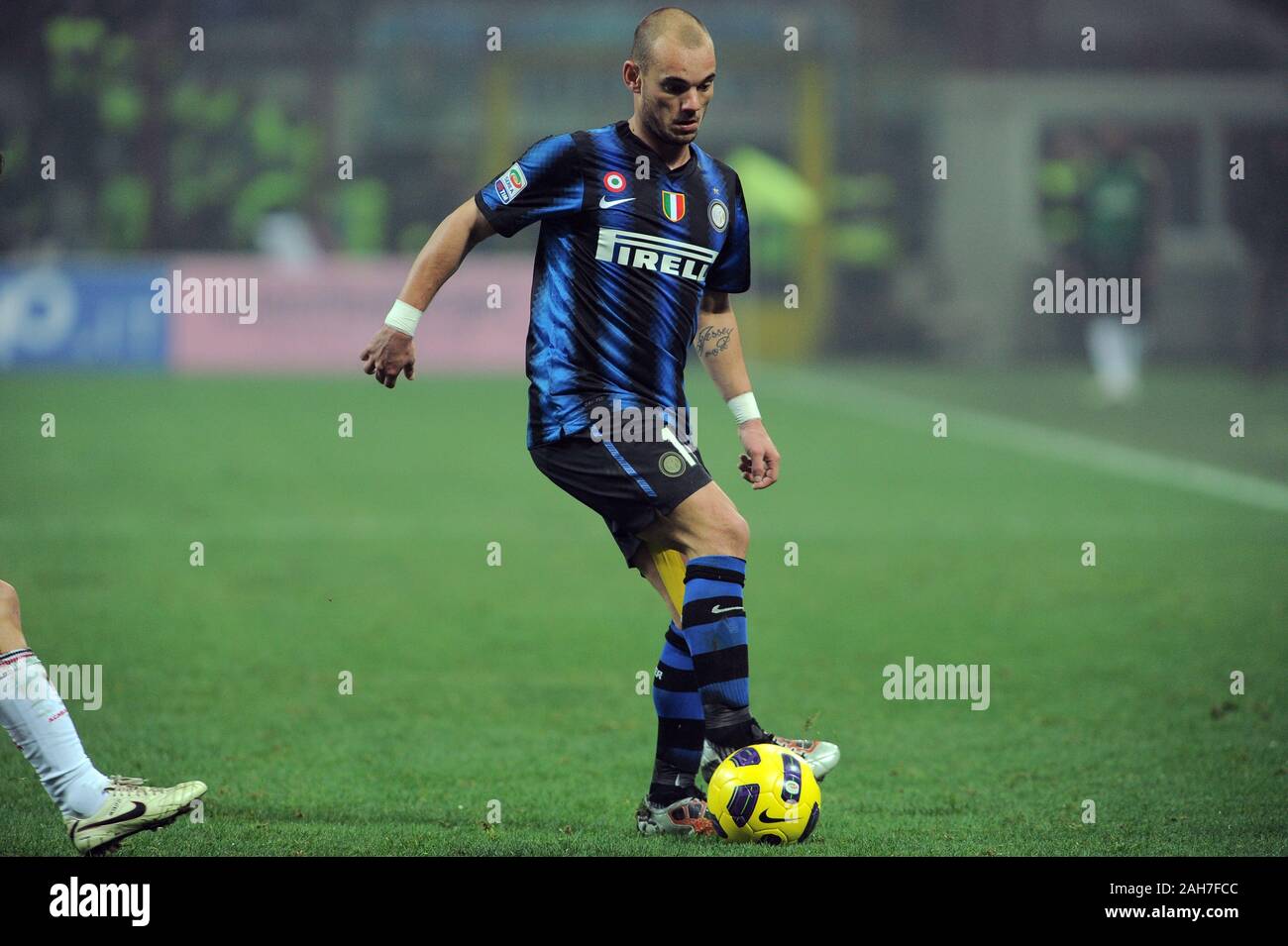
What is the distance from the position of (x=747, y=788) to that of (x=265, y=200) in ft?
93.4

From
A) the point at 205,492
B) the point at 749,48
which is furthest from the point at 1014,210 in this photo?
the point at 205,492

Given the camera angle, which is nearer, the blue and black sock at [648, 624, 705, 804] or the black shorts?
the black shorts

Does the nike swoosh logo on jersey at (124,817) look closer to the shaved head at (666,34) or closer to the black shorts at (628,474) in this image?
the black shorts at (628,474)

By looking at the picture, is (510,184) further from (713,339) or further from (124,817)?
(124,817)

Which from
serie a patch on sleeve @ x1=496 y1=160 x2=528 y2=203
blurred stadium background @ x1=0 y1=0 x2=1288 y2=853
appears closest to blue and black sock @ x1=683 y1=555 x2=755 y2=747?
blurred stadium background @ x1=0 y1=0 x2=1288 y2=853

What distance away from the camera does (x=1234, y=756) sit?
241 inches

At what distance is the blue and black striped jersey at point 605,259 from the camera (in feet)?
16.3

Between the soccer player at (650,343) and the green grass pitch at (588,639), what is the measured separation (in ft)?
1.29

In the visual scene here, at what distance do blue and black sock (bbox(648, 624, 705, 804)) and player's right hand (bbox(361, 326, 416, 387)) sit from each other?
3.53ft

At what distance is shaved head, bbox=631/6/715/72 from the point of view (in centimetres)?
488

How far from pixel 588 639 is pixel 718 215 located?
3580mm

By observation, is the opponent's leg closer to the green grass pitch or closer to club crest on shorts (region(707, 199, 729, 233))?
the green grass pitch

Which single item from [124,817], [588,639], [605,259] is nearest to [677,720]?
[605,259]
